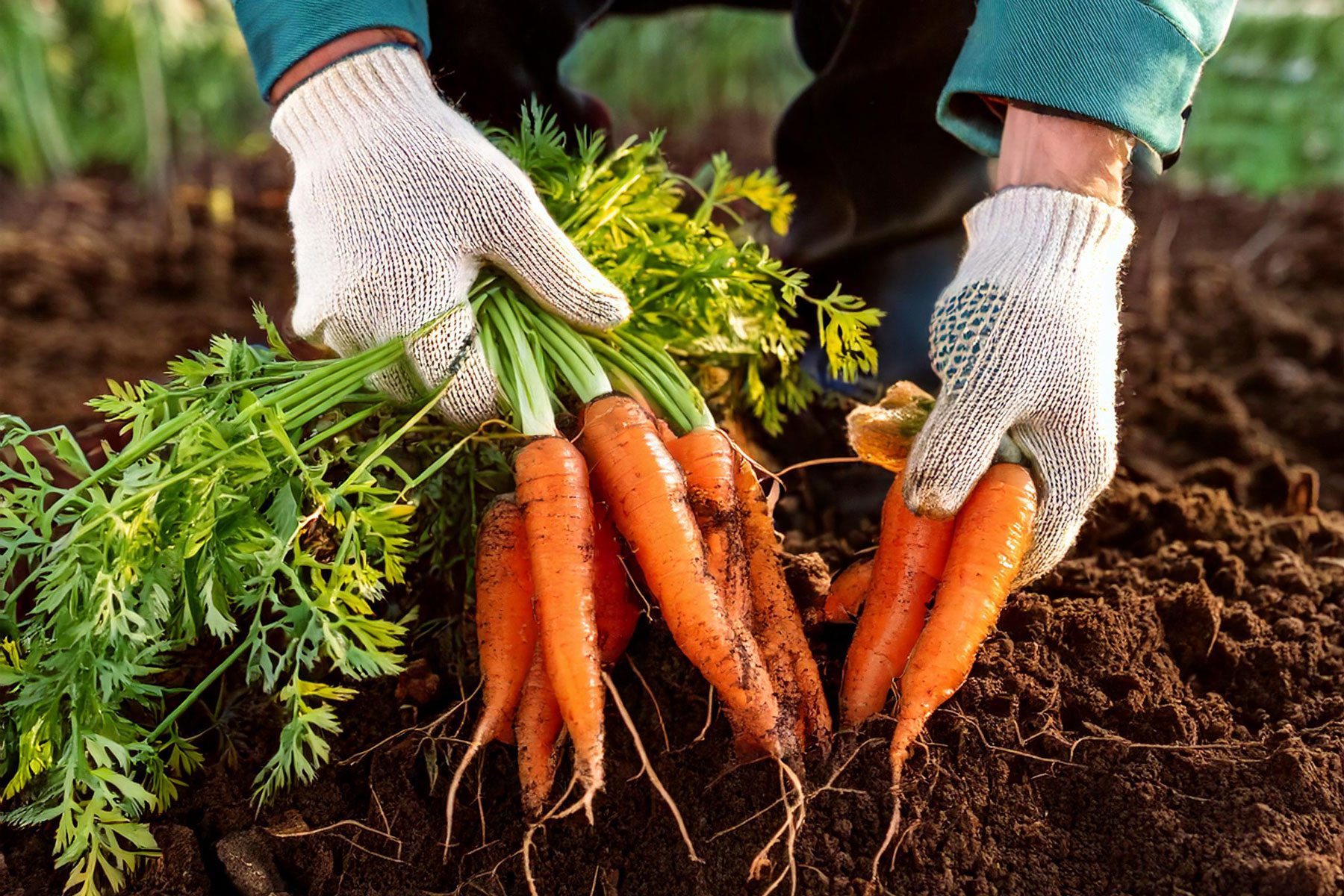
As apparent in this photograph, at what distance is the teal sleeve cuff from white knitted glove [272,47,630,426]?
0.07m

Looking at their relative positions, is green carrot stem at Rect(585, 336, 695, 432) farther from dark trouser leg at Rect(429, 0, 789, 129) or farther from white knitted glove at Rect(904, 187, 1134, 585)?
dark trouser leg at Rect(429, 0, 789, 129)

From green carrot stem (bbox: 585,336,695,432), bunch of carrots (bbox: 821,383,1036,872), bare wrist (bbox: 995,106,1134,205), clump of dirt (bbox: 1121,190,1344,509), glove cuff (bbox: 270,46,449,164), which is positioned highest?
glove cuff (bbox: 270,46,449,164)

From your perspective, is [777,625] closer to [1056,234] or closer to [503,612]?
[503,612]

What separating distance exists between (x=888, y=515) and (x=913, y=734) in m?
0.46

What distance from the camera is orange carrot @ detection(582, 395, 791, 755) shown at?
1801 millimetres

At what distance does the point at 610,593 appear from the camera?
2055 millimetres

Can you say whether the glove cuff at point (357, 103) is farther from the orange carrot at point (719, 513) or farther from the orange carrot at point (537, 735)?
the orange carrot at point (537, 735)

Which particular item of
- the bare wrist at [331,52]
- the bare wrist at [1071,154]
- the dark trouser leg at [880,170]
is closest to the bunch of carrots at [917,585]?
the bare wrist at [1071,154]

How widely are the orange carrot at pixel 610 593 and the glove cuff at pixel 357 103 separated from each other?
841mm

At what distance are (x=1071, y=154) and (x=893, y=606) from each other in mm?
931

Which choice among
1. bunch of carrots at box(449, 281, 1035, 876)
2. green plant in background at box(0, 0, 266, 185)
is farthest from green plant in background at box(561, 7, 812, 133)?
bunch of carrots at box(449, 281, 1035, 876)

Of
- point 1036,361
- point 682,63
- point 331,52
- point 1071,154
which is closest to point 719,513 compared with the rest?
point 1036,361

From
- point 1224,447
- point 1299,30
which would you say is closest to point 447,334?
point 1224,447

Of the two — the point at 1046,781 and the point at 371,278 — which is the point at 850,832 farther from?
the point at 371,278
